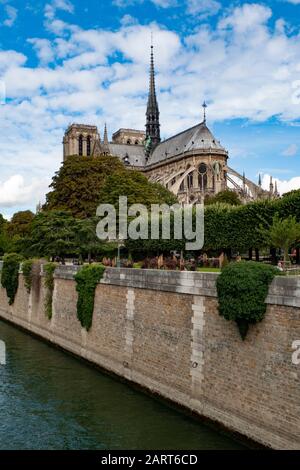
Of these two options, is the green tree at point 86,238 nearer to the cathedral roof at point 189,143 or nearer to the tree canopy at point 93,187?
the tree canopy at point 93,187

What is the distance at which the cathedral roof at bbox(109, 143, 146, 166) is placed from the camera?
114 metres

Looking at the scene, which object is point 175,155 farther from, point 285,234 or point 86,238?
point 285,234

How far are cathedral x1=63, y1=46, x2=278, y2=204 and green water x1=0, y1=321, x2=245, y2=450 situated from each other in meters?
60.0

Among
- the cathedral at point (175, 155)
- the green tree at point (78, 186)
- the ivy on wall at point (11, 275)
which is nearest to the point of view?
the ivy on wall at point (11, 275)

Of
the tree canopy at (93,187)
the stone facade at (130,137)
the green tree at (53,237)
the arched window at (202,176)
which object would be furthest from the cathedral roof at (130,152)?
the green tree at (53,237)

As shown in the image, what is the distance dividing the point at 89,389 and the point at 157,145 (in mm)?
97207

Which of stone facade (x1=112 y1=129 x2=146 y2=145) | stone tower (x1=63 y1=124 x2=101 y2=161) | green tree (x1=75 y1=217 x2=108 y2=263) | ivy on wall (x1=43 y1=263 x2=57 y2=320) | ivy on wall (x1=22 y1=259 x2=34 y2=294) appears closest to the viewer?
ivy on wall (x1=43 y1=263 x2=57 y2=320)

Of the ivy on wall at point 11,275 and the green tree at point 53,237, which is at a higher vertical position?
the green tree at point 53,237

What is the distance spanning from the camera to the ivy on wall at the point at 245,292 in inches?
480

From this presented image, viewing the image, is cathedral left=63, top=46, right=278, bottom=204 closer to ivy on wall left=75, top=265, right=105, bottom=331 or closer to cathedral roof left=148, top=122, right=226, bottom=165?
cathedral roof left=148, top=122, right=226, bottom=165

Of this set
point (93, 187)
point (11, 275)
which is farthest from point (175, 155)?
point (11, 275)

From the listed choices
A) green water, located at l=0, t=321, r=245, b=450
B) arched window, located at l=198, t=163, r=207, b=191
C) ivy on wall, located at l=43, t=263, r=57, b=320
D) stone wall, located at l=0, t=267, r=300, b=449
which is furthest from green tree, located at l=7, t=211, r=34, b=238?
green water, located at l=0, t=321, r=245, b=450
